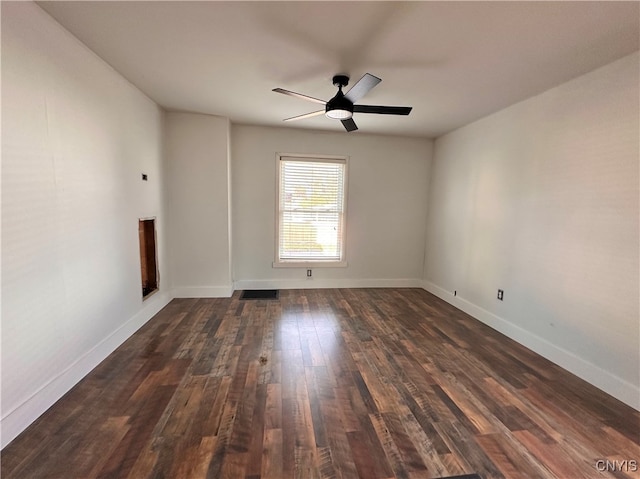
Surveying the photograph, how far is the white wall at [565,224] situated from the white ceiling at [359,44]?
12.3 inches

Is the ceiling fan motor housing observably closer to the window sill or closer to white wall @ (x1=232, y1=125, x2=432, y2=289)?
white wall @ (x1=232, y1=125, x2=432, y2=289)

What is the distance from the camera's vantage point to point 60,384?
6.18 feet

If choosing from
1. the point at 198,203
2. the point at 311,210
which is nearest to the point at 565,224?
the point at 311,210

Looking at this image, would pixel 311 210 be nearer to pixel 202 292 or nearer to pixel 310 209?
pixel 310 209

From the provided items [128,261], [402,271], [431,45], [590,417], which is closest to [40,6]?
[128,261]

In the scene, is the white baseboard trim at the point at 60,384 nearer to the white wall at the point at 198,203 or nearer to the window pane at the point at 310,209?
the white wall at the point at 198,203

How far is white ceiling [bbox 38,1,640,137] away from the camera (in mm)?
1601

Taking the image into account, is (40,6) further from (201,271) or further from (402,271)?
(402,271)

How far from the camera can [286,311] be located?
3.52m

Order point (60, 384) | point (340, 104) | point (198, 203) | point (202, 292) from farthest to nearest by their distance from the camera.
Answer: point (202, 292), point (198, 203), point (340, 104), point (60, 384)

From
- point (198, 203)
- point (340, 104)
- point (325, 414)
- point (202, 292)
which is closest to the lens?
point (325, 414)

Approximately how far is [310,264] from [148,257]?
223cm

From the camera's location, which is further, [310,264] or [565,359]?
[310,264]

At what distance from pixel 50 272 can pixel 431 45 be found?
2.97 meters
